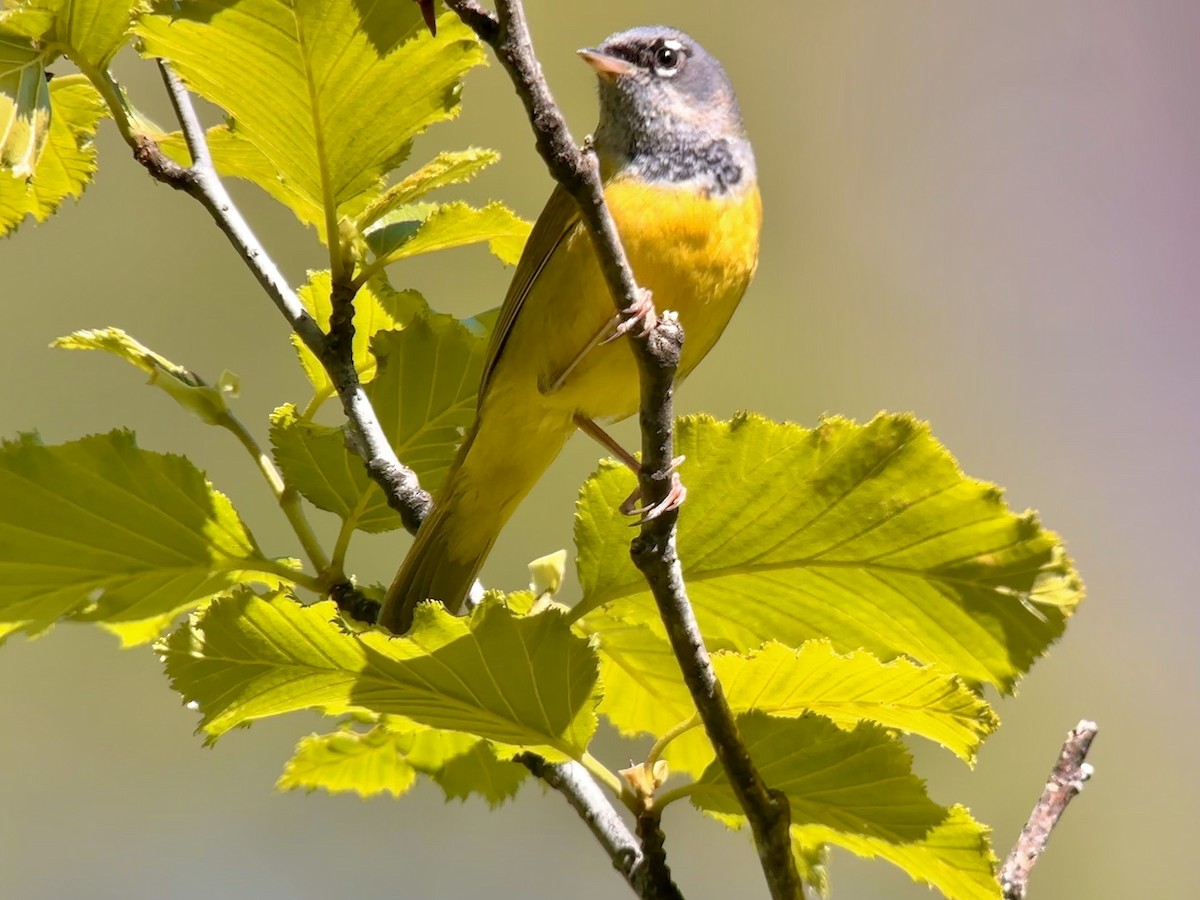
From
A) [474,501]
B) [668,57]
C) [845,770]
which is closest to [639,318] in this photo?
[845,770]

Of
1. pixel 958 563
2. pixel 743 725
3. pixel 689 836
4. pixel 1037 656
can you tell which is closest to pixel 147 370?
pixel 743 725

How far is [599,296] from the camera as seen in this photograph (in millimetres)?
2016

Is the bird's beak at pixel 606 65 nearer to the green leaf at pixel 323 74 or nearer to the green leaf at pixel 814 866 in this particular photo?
the green leaf at pixel 323 74

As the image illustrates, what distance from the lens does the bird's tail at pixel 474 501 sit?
2049 millimetres

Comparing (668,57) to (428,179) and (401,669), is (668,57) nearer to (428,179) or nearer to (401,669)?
(428,179)

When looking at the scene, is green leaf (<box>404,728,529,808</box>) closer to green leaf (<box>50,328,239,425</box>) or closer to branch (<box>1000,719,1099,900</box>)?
green leaf (<box>50,328,239,425</box>)

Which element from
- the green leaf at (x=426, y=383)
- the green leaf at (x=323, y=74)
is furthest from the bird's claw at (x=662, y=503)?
the green leaf at (x=323, y=74)

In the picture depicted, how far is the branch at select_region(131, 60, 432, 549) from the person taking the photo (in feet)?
5.11

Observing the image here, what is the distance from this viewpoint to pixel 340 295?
1.59m

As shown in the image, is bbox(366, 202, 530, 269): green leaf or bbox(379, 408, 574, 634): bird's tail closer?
bbox(366, 202, 530, 269): green leaf

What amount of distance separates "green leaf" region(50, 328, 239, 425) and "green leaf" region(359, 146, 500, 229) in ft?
0.91

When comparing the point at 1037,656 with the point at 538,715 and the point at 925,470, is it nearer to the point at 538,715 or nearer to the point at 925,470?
the point at 925,470

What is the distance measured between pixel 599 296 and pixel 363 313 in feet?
1.24

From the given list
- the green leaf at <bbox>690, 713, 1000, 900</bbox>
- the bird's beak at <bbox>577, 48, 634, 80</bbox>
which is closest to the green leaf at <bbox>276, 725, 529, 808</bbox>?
the green leaf at <bbox>690, 713, 1000, 900</bbox>
